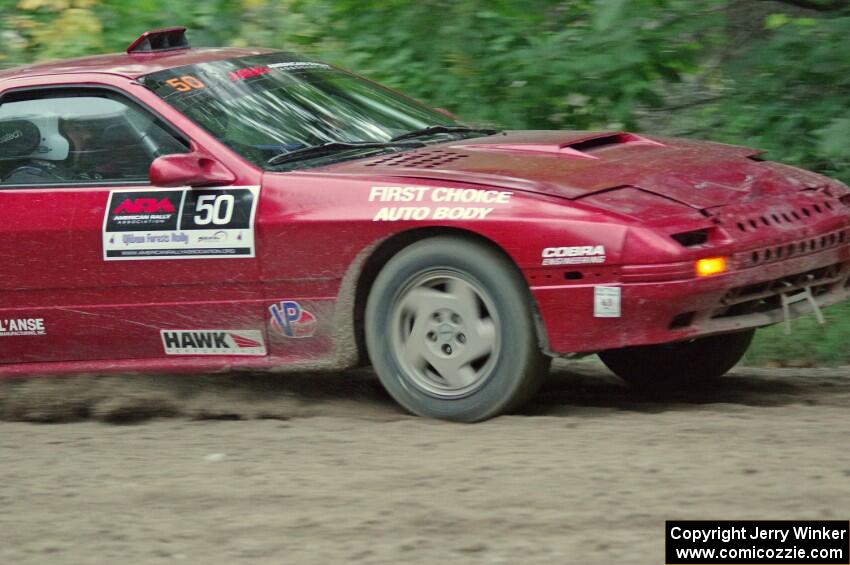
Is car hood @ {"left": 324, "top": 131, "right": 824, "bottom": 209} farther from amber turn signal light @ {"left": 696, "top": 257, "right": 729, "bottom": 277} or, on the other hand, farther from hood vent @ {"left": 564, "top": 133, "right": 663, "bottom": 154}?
amber turn signal light @ {"left": 696, "top": 257, "right": 729, "bottom": 277}

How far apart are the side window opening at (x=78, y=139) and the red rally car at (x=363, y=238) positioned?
0.01 metres

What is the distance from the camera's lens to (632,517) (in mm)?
4129

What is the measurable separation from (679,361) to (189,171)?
240 centimetres

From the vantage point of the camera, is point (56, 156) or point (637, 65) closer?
point (56, 156)

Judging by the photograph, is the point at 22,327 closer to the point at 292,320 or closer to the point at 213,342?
the point at 213,342

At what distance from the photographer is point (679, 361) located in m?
6.43

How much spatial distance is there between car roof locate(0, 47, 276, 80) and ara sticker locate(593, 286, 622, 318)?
2354 millimetres

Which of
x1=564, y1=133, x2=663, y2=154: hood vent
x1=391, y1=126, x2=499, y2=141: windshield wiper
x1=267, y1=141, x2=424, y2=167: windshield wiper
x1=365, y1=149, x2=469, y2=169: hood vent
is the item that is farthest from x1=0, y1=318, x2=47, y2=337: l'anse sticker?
x1=564, y1=133, x2=663, y2=154: hood vent

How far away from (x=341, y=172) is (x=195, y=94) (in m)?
0.90

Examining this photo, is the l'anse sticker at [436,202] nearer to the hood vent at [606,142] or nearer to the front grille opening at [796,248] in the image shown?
the hood vent at [606,142]

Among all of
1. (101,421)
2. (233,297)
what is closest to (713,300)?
(233,297)

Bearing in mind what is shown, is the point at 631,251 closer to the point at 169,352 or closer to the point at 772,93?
the point at 169,352

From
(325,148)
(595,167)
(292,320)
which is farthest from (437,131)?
(292,320)

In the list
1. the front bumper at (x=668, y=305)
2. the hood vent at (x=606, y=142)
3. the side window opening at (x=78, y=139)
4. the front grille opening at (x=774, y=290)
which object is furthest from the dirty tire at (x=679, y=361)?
the side window opening at (x=78, y=139)
